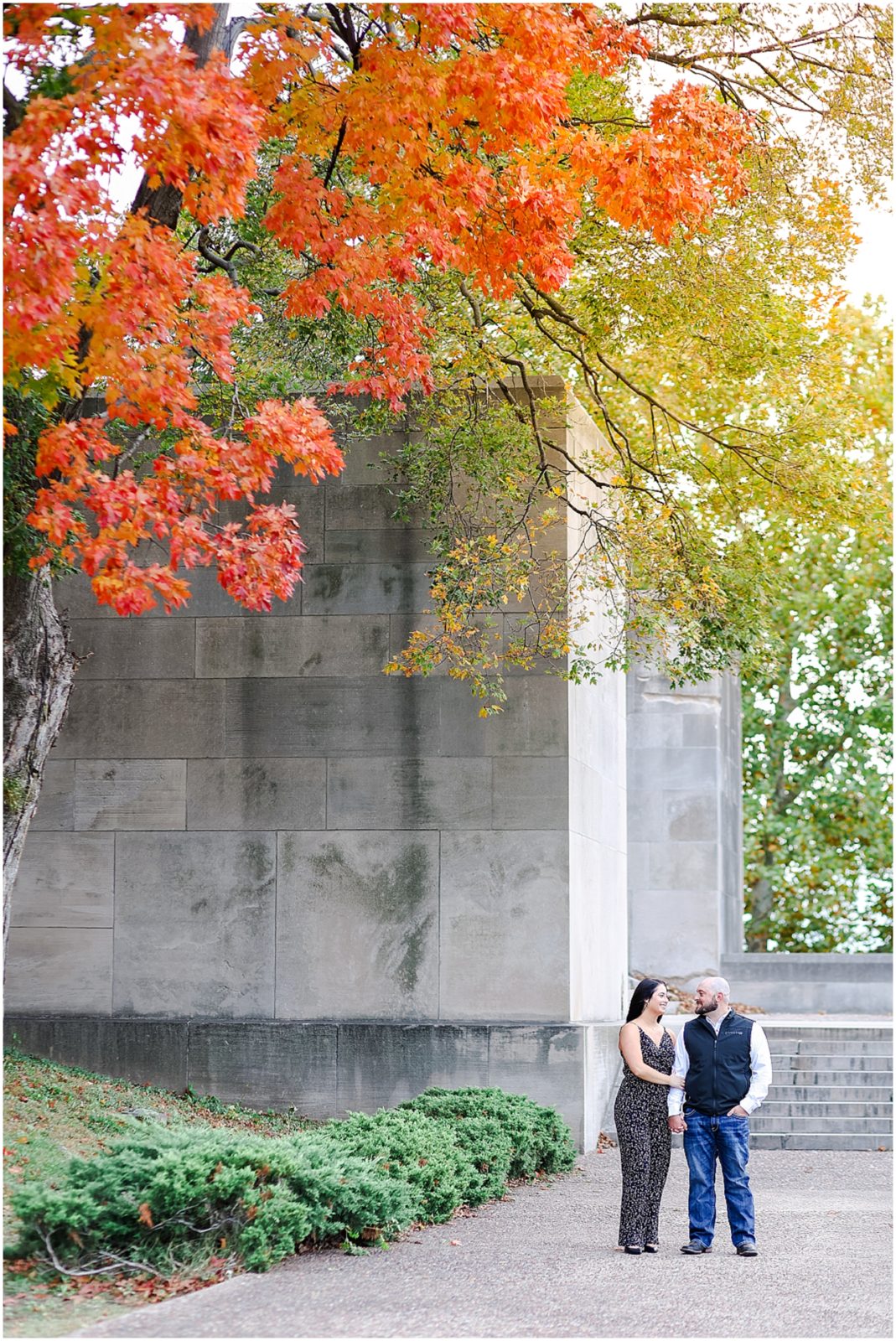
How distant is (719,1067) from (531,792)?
15.5 feet

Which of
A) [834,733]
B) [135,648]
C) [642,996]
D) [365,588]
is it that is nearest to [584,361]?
[365,588]

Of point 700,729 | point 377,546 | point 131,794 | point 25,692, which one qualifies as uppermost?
point 377,546

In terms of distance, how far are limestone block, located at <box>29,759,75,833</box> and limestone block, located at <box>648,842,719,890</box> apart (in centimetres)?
1137

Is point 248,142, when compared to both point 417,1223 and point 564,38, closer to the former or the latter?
point 564,38

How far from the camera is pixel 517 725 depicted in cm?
1315

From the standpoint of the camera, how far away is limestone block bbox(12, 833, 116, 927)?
1341 cm

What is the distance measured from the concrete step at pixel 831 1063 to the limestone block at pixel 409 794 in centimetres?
476

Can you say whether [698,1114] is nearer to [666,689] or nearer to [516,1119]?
[516,1119]

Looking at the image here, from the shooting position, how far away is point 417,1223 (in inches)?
351

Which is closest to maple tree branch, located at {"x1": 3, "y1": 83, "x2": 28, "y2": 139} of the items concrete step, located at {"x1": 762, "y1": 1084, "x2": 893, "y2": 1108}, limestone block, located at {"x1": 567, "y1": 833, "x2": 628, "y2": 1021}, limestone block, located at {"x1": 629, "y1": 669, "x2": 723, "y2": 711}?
limestone block, located at {"x1": 567, "y1": 833, "x2": 628, "y2": 1021}

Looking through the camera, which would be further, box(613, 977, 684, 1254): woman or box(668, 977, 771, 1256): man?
box(613, 977, 684, 1254): woman

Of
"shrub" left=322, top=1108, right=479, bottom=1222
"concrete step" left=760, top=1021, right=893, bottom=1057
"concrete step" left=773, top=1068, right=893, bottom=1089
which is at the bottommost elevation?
"concrete step" left=773, top=1068, right=893, bottom=1089

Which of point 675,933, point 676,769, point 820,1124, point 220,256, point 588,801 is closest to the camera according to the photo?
point 220,256

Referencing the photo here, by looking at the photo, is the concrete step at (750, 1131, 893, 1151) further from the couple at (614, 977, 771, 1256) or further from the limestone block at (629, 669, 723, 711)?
the limestone block at (629, 669, 723, 711)
